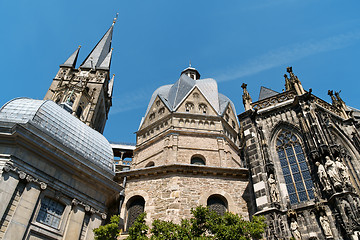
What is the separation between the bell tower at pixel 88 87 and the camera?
34531mm

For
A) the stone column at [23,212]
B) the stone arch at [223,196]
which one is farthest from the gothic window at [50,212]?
the stone arch at [223,196]

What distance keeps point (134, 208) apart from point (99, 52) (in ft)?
119

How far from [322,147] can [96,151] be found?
1160 cm

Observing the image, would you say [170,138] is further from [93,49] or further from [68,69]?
[93,49]

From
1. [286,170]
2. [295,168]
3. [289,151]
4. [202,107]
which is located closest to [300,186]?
[295,168]

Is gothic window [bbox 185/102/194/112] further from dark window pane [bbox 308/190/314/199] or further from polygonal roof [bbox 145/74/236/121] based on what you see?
dark window pane [bbox 308/190/314/199]

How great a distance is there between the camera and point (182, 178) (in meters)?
16.1

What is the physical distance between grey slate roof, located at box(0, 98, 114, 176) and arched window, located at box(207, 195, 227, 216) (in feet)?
18.3

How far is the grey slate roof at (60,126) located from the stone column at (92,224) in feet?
7.70

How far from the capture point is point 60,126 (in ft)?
50.3

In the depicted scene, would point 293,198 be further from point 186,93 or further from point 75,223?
point 186,93

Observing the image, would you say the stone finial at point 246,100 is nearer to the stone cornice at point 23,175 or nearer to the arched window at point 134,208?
the arched window at point 134,208

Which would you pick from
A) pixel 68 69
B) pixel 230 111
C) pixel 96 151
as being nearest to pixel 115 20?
pixel 68 69

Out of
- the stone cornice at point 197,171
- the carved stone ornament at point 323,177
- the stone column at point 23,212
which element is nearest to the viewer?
the stone column at point 23,212
